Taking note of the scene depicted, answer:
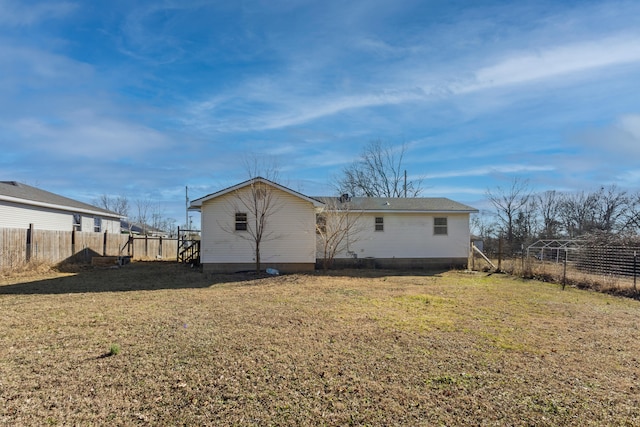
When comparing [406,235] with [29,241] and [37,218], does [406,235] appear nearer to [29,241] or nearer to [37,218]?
[29,241]

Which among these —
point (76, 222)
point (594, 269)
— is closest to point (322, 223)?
point (594, 269)

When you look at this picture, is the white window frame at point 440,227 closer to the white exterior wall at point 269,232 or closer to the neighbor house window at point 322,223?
the neighbor house window at point 322,223

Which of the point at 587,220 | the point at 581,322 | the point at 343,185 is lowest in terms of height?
the point at 581,322

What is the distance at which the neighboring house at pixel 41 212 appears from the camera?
15000 millimetres

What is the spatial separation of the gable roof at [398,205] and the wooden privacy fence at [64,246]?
11671 millimetres

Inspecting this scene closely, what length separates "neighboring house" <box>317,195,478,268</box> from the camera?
715 inches

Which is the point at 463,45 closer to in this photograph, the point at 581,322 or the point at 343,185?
the point at 581,322

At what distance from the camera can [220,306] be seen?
26.5ft

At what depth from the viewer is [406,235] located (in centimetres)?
1850

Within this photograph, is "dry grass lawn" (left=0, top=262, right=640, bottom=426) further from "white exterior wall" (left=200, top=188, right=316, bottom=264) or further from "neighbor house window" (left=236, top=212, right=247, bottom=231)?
"neighbor house window" (left=236, top=212, right=247, bottom=231)

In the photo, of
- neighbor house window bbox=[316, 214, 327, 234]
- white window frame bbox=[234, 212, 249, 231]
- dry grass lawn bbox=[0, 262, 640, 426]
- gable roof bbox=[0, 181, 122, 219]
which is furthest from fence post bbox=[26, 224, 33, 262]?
neighbor house window bbox=[316, 214, 327, 234]

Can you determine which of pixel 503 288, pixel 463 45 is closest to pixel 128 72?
pixel 463 45

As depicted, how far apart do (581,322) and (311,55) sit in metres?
10.4

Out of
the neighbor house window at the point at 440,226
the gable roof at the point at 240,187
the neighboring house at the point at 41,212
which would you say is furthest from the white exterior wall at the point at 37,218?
the neighbor house window at the point at 440,226
